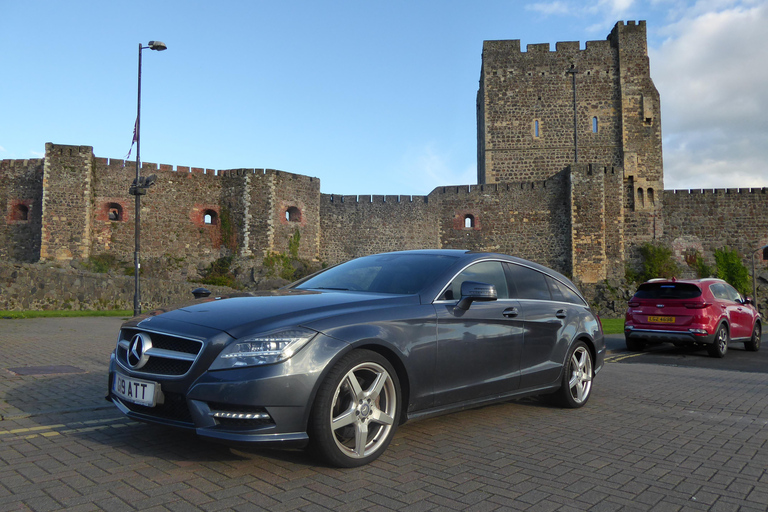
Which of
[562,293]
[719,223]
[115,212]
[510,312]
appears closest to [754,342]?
[562,293]

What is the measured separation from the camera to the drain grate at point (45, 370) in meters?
7.02

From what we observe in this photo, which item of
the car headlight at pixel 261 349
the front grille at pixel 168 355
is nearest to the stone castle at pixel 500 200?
the front grille at pixel 168 355

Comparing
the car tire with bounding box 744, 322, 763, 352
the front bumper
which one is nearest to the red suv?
the car tire with bounding box 744, 322, 763, 352

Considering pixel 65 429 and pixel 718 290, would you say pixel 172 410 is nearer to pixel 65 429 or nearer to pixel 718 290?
pixel 65 429

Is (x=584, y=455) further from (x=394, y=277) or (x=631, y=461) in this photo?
(x=394, y=277)

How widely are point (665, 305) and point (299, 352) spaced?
10.4 m

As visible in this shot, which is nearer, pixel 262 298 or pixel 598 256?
pixel 262 298

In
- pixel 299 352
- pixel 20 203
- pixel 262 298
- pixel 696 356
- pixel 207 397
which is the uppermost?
pixel 20 203

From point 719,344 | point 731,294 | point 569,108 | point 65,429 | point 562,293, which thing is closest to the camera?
point 65,429

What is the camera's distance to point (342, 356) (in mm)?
3811

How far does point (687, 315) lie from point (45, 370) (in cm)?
1121

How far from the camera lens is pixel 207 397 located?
3510 mm

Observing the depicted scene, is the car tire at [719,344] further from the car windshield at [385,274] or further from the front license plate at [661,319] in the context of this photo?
the car windshield at [385,274]

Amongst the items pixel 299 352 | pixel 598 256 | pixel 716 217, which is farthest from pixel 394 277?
pixel 716 217
